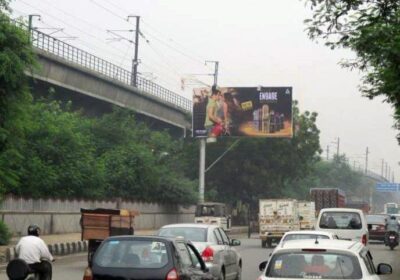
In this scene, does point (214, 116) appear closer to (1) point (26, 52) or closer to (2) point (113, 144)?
(2) point (113, 144)

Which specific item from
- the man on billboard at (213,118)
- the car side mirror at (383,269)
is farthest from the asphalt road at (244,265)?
the man on billboard at (213,118)

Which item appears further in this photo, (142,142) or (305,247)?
(142,142)

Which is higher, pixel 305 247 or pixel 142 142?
pixel 142 142

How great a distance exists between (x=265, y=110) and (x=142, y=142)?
30.8ft

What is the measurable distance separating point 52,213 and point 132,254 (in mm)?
30170

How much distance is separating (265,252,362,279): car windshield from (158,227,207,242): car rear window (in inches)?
296

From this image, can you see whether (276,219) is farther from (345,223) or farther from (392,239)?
(345,223)

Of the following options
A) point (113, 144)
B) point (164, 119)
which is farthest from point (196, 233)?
point (164, 119)

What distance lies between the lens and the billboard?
5441cm

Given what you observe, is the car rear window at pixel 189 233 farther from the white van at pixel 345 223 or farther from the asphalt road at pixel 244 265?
the white van at pixel 345 223

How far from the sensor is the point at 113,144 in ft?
173

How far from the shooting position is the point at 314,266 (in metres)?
9.05

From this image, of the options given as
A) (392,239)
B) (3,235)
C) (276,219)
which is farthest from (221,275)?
(276,219)

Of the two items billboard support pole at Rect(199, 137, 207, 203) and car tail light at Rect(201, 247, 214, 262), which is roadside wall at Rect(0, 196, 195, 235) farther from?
car tail light at Rect(201, 247, 214, 262)
